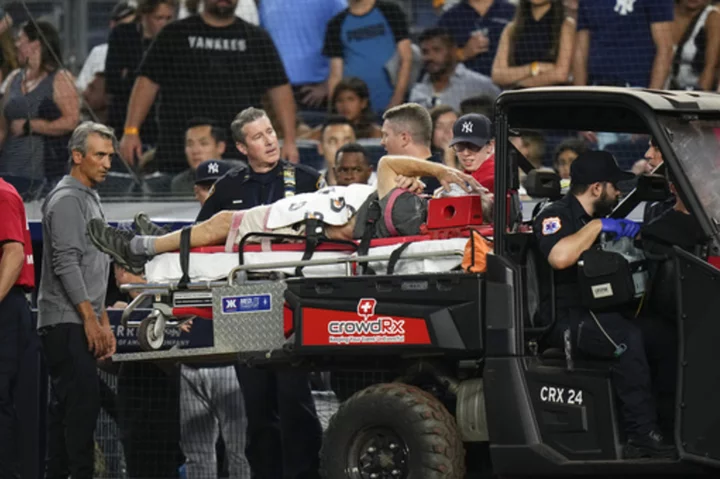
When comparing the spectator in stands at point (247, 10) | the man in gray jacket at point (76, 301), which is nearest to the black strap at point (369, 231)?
the man in gray jacket at point (76, 301)

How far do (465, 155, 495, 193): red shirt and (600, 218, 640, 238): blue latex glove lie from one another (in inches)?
51.1

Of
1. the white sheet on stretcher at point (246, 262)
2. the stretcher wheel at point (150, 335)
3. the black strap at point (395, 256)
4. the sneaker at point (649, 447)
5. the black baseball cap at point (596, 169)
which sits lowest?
the sneaker at point (649, 447)

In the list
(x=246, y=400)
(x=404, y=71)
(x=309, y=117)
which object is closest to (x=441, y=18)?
(x=404, y=71)

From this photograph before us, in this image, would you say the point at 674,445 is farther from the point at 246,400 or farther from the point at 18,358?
the point at 18,358

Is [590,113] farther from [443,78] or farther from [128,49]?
[128,49]

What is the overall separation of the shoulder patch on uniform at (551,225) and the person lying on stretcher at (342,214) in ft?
2.12

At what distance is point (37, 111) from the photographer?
1455 cm

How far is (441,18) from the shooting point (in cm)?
1434

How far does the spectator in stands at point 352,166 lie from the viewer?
11414 mm

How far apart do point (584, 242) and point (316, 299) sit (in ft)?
4.97

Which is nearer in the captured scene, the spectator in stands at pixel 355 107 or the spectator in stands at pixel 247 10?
the spectator in stands at pixel 355 107

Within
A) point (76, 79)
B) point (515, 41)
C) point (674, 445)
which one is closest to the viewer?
point (674, 445)

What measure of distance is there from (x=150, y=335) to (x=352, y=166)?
3.16 metres

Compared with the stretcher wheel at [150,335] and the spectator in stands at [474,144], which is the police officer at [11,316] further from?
the spectator in stands at [474,144]
